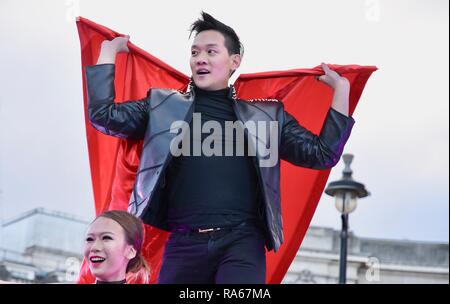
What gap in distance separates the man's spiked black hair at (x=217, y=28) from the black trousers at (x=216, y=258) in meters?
1.04

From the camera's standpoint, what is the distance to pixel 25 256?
65.6 feet

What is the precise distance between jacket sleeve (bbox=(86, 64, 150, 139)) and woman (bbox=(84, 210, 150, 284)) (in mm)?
504

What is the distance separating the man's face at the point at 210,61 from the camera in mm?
4586

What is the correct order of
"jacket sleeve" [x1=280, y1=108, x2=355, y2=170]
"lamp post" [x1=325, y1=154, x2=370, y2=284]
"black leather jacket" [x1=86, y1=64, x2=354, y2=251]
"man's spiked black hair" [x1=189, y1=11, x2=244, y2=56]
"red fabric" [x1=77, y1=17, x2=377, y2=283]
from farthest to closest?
"lamp post" [x1=325, y1=154, x2=370, y2=284]
"red fabric" [x1=77, y1=17, x2=377, y2=283]
"man's spiked black hair" [x1=189, y1=11, x2=244, y2=56]
"jacket sleeve" [x1=280, y1=108, x2=355, y2=170]
"black leather jacket" [x1=86, y1=64, x2=354, y2=251]

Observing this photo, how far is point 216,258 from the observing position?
416cm

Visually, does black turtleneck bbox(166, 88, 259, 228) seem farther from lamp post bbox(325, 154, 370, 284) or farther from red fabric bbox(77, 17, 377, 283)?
lamp post bbox(325, 154, 370, 284)

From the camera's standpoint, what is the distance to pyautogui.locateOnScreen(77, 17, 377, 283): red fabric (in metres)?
4.89

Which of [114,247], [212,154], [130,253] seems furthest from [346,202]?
[114,247]

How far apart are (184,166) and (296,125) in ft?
2.24

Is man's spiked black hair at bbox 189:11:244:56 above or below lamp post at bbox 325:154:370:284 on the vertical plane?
below

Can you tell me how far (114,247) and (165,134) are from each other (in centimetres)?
69

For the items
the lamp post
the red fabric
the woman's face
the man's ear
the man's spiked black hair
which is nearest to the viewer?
the woman's face

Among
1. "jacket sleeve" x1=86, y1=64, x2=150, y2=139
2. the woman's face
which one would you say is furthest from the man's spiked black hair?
the woman's face

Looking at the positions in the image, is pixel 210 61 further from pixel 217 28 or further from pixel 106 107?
pixel 106 107
